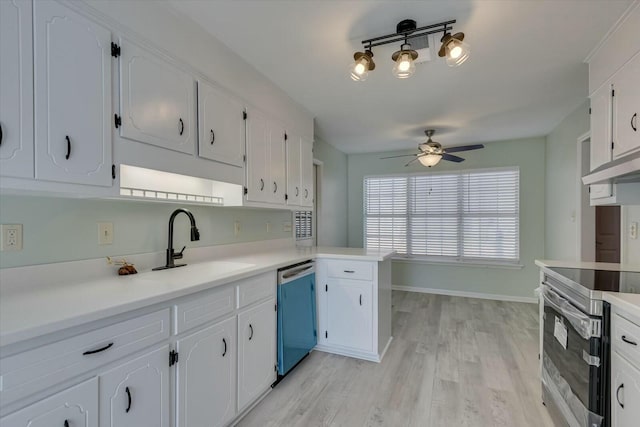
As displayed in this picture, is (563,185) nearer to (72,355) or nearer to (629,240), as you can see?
(629,240)

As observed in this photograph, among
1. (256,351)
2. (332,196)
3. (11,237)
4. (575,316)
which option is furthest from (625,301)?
(332,196)

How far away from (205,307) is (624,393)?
2013 mm

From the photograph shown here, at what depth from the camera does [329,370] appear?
8.38ft

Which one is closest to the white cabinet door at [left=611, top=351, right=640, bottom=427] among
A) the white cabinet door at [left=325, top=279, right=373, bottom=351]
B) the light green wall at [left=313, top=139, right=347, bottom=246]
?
the white cabinet door at [left=325, top=279, right=373, bottom=351]

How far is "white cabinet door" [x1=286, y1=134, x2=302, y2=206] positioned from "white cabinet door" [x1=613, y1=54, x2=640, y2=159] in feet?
8.37

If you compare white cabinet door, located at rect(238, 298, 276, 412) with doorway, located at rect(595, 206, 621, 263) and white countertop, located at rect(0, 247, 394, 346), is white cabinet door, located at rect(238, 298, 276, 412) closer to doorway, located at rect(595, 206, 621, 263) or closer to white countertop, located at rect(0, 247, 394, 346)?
white countertop, located at rect(0, 247, 394, 346)

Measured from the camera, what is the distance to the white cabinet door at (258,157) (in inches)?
97.1

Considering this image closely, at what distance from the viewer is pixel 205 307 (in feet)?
5.25

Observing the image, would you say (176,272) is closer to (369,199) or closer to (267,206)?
(267,206)

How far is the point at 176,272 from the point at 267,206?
3.49 ft

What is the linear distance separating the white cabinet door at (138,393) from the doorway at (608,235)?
16.3 feet

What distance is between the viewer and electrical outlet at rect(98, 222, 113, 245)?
5.50 ft

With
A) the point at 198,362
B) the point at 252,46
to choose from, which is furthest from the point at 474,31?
the point at 198,362


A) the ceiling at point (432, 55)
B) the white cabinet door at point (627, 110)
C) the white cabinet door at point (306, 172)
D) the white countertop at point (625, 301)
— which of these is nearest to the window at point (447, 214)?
the ceiling at point (432, 55)
